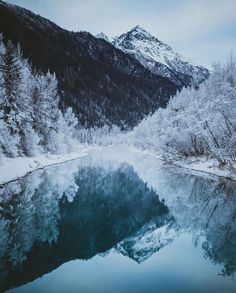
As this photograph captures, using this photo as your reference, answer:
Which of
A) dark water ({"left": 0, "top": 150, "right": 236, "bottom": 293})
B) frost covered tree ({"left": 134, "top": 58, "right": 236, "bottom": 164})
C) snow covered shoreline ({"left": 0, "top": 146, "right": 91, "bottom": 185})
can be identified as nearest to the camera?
dark water ({"left": 0, "top": 150, "right": 236, "bottom": 293})

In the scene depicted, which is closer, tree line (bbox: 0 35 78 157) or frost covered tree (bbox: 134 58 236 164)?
tree line (bbox: 0 35 78 157)

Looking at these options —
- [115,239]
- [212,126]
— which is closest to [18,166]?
[115,239]

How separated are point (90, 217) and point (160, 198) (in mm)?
9550

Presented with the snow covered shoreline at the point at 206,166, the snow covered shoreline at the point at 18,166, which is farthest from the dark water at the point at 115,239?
the snow covered shoreline at the point at 206,166

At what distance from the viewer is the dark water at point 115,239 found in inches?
528

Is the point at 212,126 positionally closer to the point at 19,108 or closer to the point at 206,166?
the point at 206,166

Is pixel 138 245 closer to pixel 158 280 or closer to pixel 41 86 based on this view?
pixel 158 280

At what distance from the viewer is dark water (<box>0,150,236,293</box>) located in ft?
44.0

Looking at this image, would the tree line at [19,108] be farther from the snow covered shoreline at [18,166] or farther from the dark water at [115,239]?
the dark water at [115,239]

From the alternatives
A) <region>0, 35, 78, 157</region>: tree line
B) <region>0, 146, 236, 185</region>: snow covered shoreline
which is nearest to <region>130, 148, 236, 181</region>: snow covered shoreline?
<region>0, 146, 236, 185</region>: snow covered shoreline

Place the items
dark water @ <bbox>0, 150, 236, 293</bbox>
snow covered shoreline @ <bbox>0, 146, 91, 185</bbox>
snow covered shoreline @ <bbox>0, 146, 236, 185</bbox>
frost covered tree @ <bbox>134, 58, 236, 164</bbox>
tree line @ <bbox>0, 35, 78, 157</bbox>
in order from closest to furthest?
dark water @ <bbox>0, 150, 236, 293</bbox> < snow covered shoreline @ <bbox>0, 146, 91, 185</bbox> < snow covered shoreline @ <bbox>0, 146, 236, 185</bbox> < tree line @ <bbox>0, 35, 78, 157</bbox> < frost covered tree @ <bbox>134, 58, 236, 164</bbox>

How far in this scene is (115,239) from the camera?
1942 cm

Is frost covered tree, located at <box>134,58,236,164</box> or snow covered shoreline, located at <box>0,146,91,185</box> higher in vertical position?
frost covered tree, located at <box>134,58,236,164</box>

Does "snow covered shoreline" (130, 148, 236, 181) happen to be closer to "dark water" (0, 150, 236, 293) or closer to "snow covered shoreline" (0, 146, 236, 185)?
"snow covered shoreline" (0, 146, 236, 185)
